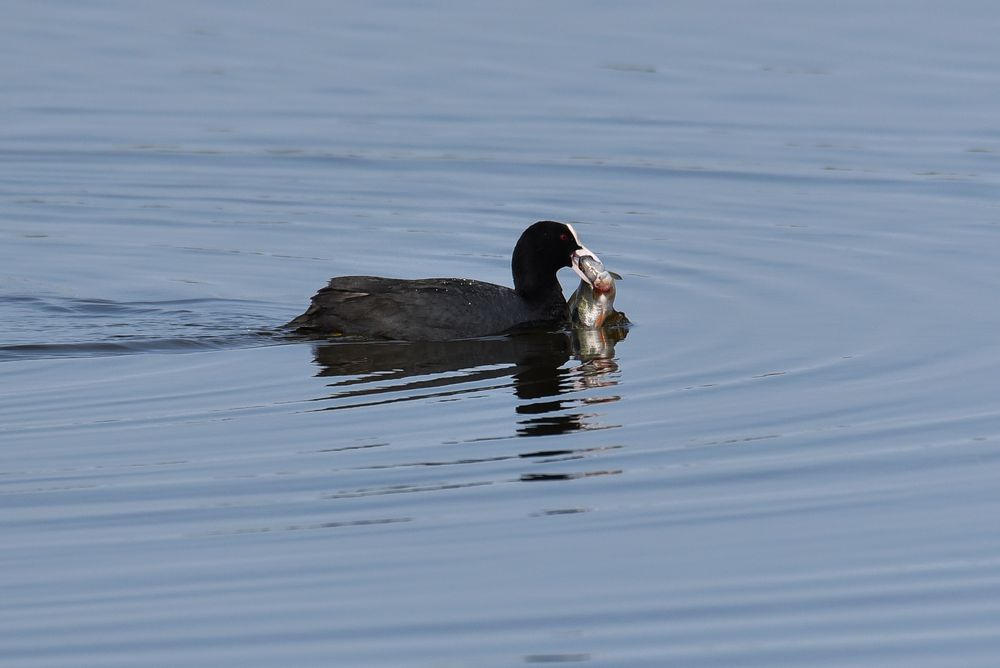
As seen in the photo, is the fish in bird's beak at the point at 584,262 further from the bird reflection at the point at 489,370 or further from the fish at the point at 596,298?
the bird reflection at the point at 489,370

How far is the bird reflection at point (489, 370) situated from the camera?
9.15m

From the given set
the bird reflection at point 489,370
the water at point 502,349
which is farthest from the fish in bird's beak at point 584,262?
the water at point 502,349

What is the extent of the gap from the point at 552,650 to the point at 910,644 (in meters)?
1.20

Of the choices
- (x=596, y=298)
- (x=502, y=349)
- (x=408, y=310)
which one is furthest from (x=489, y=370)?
(x=596, y=298)

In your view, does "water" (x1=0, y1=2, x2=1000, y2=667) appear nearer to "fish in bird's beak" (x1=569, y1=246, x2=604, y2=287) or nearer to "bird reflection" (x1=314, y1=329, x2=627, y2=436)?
"bird reflection" (x1=314, y1=329, x2=627, y2=436)

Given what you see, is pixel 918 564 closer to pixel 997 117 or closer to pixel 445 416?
pixel 445 416

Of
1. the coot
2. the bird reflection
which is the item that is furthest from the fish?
the coot

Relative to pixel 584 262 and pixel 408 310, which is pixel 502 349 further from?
pixel 584 262

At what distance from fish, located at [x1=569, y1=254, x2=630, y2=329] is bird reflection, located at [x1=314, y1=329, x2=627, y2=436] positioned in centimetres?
11

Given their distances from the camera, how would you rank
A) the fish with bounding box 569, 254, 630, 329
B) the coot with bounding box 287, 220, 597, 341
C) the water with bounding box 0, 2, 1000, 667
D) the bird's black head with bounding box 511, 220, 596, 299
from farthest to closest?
the bird's black head with bounding box 511, 220, 596, 299 < the fish with bounding box 569, 254, 630, 329 < the coot with bounding box 287, 220, 597, 341 < the water with bounding box 0, 2, 1000, 667

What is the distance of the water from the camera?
6270mm

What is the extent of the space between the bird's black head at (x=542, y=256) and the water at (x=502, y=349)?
1.83 ft

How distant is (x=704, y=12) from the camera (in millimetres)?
20891

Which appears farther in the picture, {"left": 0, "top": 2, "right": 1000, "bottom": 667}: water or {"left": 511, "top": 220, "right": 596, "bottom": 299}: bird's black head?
{"left": 511, "top": 220, "right": 596, "bottom": 299}: bird's black head
